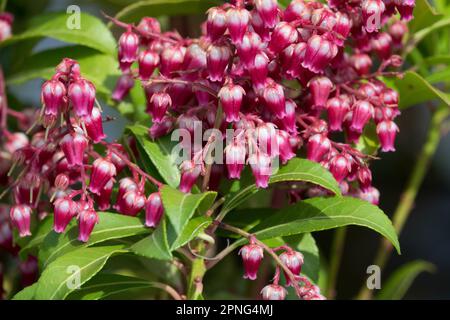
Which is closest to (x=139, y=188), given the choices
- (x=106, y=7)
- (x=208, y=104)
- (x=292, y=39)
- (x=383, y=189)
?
(x=208, y=104)

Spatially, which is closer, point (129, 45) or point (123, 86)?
point (129, 45)

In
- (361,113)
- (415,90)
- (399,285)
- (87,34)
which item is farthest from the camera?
(399,285)

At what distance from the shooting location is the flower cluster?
4.68 feet

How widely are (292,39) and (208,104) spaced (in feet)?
0.61

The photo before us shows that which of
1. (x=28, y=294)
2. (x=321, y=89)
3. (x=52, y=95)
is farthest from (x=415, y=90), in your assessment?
(x=28, y=294)

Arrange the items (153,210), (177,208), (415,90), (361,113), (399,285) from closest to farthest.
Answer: (177,208), (153,210), (361,113), (415,90), (399,285)

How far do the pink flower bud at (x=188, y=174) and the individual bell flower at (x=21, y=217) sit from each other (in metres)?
0.31

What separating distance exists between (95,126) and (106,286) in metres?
0.32

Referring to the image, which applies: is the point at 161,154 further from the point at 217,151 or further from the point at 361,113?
the point at 361,113

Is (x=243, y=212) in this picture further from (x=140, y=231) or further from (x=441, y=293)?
(x=441, y=293)

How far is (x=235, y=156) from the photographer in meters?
1.40

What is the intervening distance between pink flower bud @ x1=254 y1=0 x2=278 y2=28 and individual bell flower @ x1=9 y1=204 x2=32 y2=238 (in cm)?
57

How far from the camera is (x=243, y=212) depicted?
1669 mm

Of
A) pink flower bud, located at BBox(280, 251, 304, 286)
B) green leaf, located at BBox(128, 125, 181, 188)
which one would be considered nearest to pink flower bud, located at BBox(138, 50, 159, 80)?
green leaf, located at BBox(128, 125, 181, 188)
